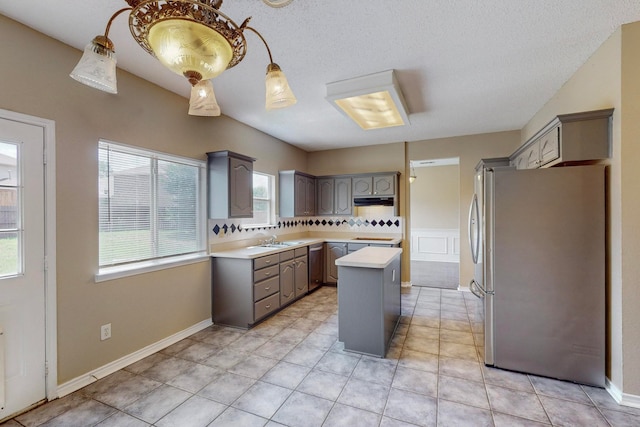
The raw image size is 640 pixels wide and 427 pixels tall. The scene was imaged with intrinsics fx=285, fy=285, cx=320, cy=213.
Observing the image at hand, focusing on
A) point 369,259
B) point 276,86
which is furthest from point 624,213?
point 276,86

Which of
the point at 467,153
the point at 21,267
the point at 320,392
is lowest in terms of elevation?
the point at 320,392

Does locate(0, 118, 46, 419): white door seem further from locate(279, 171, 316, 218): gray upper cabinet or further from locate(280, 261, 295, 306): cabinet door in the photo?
locate(279, 171, 316, 218): gray upper cabinet

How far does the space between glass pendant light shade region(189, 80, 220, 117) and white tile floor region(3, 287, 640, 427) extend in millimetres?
1930

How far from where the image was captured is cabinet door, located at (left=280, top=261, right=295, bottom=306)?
152 inches

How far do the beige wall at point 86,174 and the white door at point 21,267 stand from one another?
11 cm

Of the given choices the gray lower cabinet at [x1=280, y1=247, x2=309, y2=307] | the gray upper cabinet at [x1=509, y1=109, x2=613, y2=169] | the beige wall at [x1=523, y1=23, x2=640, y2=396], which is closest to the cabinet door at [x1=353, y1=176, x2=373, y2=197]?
the gray lower cabinet at [x1=280, y1=247, x2=309, y2=307]

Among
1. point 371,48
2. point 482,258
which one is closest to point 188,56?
point 371,48

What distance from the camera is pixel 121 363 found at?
8.15 ft

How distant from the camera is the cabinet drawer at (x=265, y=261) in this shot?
333cm

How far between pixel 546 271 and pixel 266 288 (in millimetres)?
2792

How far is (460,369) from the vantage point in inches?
95.5

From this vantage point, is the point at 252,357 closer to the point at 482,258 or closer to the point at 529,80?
the point at 482,258

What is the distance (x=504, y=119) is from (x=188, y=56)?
4.29m

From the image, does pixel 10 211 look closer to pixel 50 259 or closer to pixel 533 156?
pixel 50 259
